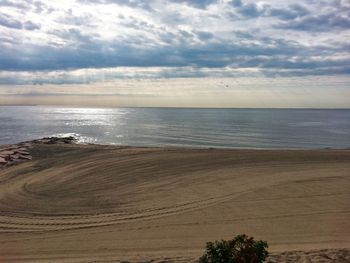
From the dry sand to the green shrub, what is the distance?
2.28 metres

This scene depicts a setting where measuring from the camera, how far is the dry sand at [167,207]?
10859 mm

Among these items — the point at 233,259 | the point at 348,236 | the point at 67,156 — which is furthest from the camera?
the point at 67,156

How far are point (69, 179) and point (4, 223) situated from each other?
653 centimetres

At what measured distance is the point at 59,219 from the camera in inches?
544

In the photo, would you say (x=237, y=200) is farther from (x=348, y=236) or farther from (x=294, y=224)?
(x=348, y=236)

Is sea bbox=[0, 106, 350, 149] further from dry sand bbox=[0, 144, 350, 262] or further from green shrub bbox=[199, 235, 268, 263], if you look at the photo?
green shrub bbox=[199, 235, 268, 263]

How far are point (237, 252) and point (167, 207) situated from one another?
784 cm

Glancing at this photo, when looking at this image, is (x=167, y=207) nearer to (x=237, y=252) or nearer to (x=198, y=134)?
(x=237, y=252)

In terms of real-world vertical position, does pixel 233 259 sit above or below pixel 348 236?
above

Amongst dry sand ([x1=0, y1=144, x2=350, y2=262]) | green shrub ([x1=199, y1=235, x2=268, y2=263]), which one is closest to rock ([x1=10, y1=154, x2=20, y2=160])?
dry sand ([x1=0, y1=144, x2=350, y2=262])

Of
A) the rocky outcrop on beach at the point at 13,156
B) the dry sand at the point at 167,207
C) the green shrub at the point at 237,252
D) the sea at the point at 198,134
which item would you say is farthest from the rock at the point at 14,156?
the green shrub at the point at 237,252

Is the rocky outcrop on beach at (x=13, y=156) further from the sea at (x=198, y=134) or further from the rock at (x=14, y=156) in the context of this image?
the sea at (x=198, y=134)

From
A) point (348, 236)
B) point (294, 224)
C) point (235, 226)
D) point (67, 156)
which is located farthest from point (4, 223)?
point (67, 156)

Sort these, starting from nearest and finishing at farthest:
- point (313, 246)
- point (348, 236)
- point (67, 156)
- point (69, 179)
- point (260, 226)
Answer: point (313, 246) → point (348, 236) → point (260, 226) → point (69, 179) → point (67, 156)
